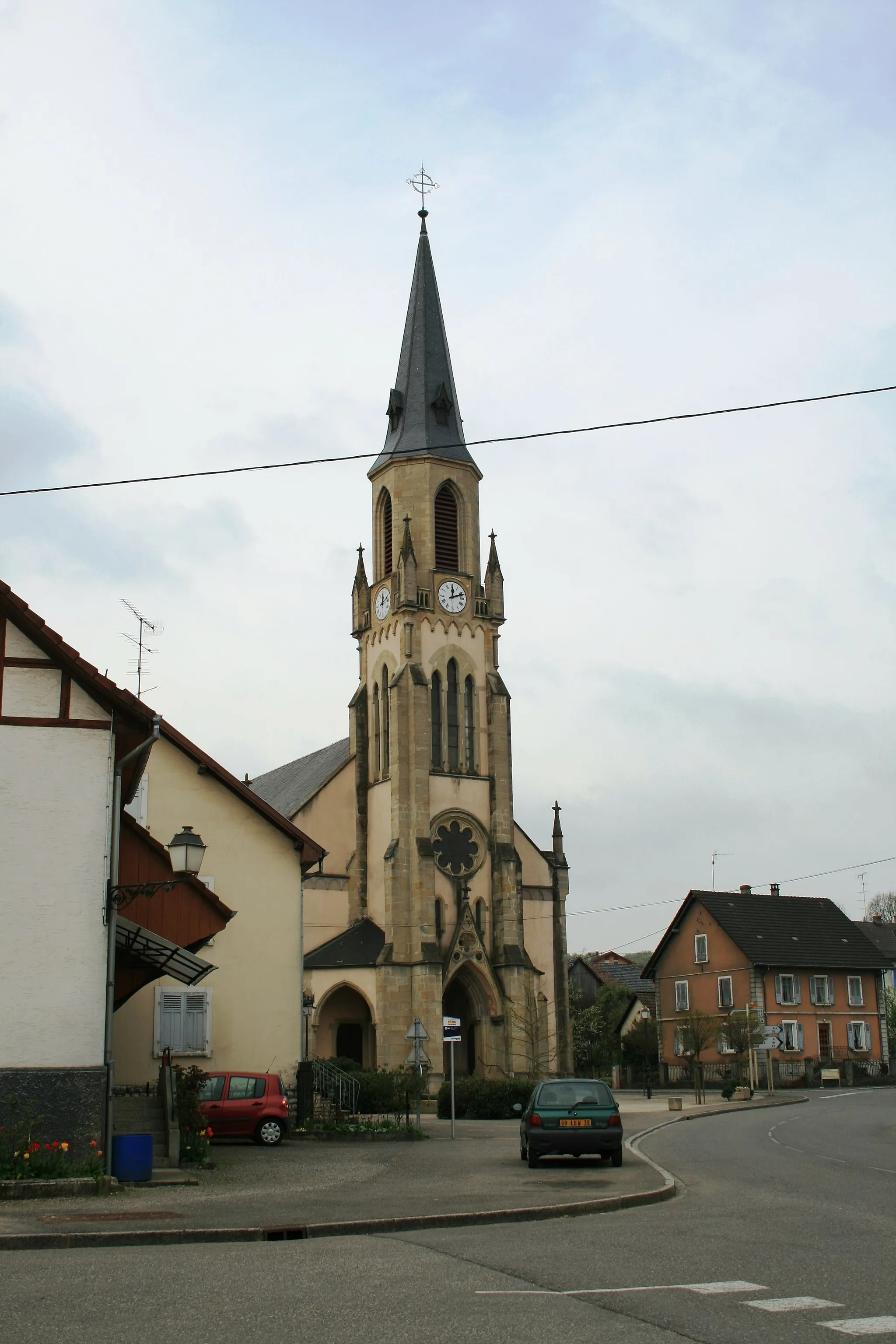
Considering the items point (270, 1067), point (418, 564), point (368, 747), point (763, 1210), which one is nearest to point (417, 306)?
point (418, 564)

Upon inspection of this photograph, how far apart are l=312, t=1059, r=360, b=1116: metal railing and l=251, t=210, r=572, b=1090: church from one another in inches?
566

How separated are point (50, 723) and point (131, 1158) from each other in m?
5.31

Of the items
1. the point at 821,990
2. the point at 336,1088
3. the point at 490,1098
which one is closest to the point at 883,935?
the point at 821,990

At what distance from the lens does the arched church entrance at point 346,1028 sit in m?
49.1

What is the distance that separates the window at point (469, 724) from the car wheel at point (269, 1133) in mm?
28521

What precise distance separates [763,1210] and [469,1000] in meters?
36.6

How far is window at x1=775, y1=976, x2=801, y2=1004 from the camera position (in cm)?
6059

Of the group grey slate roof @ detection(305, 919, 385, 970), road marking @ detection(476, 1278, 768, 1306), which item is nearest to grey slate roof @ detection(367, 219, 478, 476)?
grey slate roof @ detection(305, 919, 385, 970)

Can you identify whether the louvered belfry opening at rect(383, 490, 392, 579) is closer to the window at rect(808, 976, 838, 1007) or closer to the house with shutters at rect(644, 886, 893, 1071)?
the house with shutters at rect(644, 886, 893, 1071)

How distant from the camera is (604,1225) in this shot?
12586 mm

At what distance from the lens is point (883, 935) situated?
298 ft

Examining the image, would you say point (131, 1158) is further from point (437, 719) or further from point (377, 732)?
point (377, 732)

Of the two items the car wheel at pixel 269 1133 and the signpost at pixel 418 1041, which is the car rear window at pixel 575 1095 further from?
the signpost at pixel 418 1041

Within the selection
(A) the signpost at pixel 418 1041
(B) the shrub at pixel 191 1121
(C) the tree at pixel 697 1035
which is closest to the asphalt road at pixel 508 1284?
(B) the shrub at pixel 191 1121
